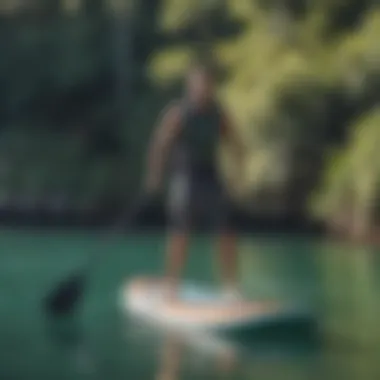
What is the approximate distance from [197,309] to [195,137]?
0.85 meters

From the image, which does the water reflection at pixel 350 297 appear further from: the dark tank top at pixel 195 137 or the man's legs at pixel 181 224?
the dark tank top at pixel 195 137

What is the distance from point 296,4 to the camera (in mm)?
10547

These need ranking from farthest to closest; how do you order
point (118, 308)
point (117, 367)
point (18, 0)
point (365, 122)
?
point (18, 0) → point (365, 122) → point (118, 308) → point (117, 367)

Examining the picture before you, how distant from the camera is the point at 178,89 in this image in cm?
1241

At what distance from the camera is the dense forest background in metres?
9.98

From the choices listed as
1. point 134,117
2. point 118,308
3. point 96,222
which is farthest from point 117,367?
point 134,117

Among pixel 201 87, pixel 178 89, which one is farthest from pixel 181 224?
pixel 178 89

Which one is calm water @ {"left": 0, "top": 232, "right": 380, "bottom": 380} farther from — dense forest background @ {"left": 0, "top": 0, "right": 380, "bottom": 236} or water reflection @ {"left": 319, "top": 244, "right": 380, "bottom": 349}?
dense forest background @ {"left": 0, "top": 0, "right": 380, "bottom": 236}

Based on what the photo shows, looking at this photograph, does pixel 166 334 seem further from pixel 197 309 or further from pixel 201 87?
pixel 201 87

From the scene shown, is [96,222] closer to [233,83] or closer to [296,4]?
[233,83]

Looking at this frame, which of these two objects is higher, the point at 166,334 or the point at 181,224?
the point at 181,224

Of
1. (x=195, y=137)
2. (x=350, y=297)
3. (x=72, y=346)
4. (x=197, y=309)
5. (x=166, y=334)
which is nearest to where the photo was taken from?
(x=72, y=346)

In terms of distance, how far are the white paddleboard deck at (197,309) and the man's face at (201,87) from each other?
0.83m

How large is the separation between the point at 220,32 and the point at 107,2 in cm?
183
